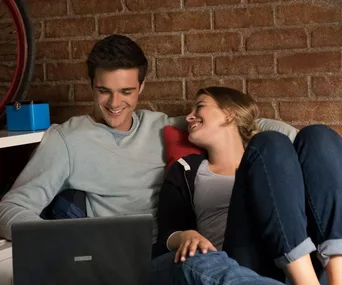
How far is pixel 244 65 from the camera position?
2.39 m

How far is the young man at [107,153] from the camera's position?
2.09 meters

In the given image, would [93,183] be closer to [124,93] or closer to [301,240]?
[124,93]

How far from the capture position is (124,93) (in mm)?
2168

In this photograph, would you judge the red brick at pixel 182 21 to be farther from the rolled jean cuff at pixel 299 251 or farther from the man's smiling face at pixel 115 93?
the rolled jean cuff at pixel 299 251

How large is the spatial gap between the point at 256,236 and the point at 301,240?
0.14m

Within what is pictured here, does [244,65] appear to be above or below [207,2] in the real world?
below

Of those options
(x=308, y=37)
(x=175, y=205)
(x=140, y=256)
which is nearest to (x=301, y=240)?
(x=140, y=256)


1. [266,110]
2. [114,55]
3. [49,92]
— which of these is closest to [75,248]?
[114,55]

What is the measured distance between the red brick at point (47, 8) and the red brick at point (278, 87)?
836 millimetres

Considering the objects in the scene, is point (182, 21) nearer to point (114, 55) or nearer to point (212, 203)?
point (114, 55)

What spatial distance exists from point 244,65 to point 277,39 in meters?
0.15

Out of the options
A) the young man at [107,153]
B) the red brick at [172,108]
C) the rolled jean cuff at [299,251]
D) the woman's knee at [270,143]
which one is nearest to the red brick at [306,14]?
the young man at [107,153]

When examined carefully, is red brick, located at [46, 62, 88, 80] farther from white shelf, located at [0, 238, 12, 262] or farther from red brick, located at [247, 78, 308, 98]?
white shelf, located at [0, 238, 12, 262]

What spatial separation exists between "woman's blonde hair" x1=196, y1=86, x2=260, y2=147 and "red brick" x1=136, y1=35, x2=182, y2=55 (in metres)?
0.36
